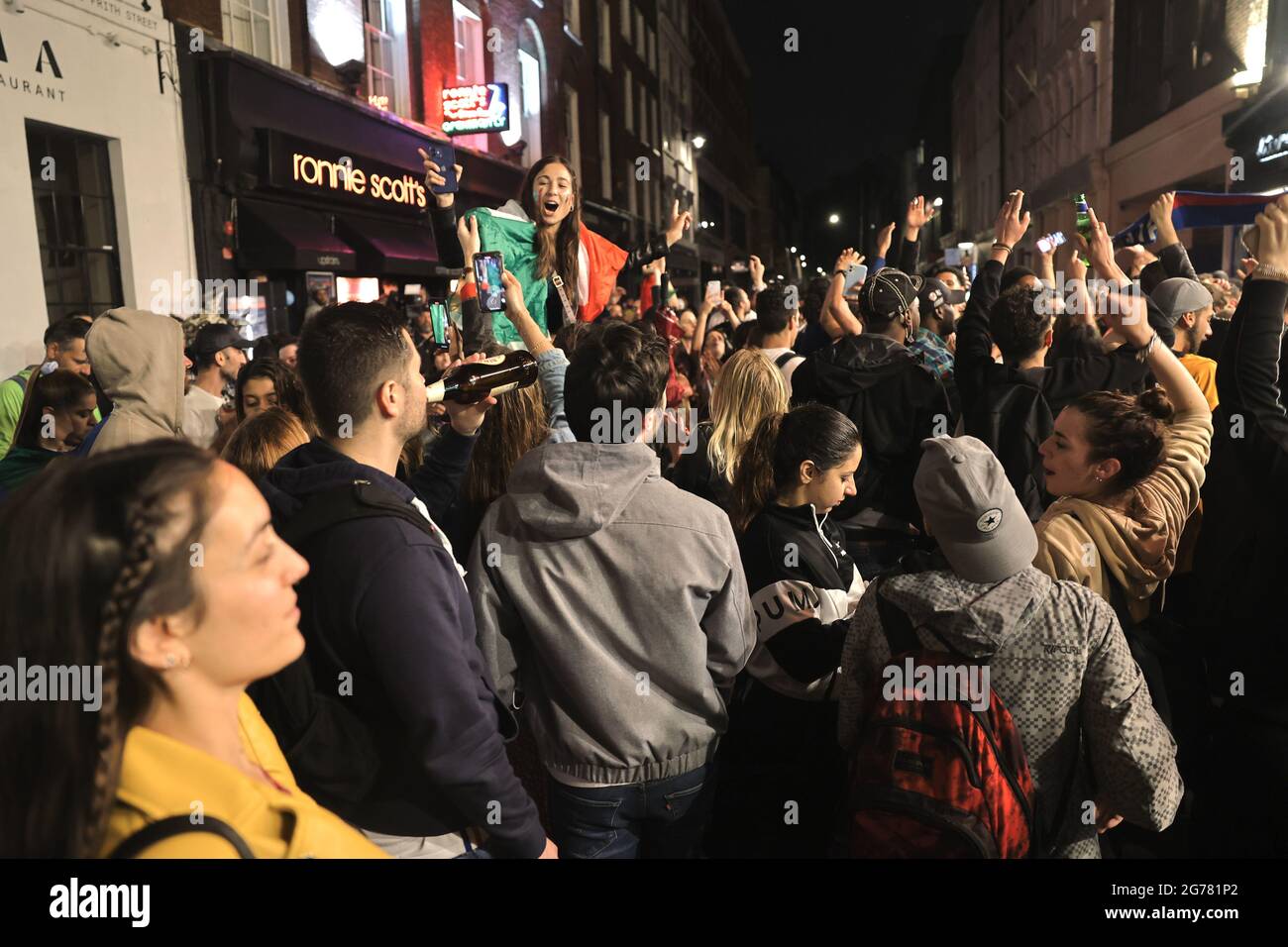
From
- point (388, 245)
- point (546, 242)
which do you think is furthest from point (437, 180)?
point (388, 245)

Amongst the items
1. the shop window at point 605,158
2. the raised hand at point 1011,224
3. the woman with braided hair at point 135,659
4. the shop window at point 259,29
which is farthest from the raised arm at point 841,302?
the shop window at point 605,158

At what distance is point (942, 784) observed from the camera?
200 centimetres

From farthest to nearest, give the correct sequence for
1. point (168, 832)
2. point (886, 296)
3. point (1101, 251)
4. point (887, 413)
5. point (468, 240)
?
point (886, 296) < point (887, 413) < point (1101, 251) < point (468, 240) < point (168, 832)

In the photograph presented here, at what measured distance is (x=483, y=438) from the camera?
3201 millimetres

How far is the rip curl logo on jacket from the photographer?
209 centimetres

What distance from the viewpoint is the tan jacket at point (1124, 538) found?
2.64 metres

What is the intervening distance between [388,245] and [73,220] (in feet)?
17.7

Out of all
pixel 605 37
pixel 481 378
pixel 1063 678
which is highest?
pixel 605 37

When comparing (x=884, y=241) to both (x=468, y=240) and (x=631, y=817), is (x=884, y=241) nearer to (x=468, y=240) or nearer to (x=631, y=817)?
(x=468, y=240)

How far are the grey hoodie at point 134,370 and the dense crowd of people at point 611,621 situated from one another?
0.04 feet

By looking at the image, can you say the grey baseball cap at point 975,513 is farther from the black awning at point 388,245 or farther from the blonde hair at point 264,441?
the black awning at point 388,245

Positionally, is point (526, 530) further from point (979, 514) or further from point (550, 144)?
point (550, 144)

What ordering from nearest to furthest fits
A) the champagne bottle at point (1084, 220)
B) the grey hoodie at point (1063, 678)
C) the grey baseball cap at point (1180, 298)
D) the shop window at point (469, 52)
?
the grey hoodie at point (1063, 678), the champagne bottle at point (1084, 220), the grey baseball cap at point (1180, 298), the shop window at point (469, 52)
